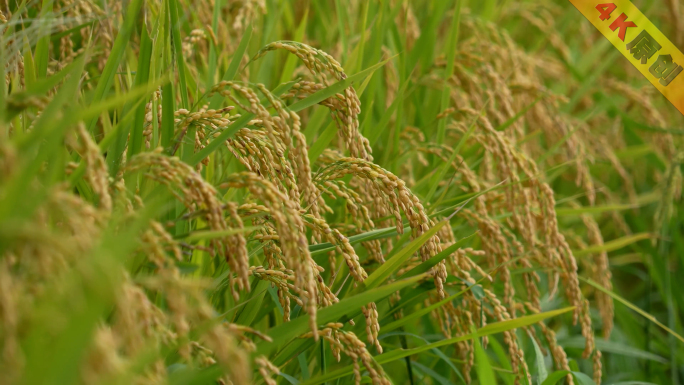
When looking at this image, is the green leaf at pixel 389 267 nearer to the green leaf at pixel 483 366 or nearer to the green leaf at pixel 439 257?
the green leaf at pixel 439 257

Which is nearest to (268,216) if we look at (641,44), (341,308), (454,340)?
(341,308)

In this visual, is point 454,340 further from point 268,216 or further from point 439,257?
point 268,216

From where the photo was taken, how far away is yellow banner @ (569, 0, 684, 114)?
9.58ft

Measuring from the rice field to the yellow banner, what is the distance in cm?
13

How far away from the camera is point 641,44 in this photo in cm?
291

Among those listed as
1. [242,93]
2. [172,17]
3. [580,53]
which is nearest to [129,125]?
[172,17]

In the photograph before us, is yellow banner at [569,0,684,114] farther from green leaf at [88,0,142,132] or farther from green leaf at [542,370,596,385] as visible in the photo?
green leaf at [88,0,142,132]

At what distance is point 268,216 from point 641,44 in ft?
8.17

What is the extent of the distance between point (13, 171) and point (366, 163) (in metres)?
0.70

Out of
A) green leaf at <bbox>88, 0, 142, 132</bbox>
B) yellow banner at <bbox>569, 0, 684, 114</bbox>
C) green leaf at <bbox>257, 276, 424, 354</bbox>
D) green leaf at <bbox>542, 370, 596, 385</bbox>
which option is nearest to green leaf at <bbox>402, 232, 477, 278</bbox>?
green leaf at <bbox>257, 276, 424, 354</bbox>

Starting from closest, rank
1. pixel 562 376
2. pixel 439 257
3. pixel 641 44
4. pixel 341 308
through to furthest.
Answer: pixel 341 308 → pixel 439 257 → pixel 562 376 → pixel 641 44

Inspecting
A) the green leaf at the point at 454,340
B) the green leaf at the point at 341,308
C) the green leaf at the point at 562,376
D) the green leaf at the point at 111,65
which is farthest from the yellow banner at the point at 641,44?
the green leaf at the point at 111,65

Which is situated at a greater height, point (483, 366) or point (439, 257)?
point (439, 257)

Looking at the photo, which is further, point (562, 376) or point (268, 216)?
point (562, 376)
